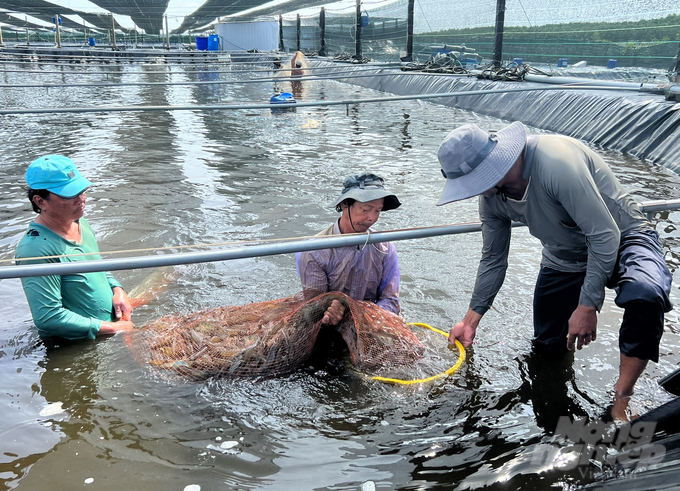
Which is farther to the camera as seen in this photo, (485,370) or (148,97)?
(148,97)

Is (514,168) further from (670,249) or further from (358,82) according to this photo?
(358,82)

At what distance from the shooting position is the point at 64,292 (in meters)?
3.26

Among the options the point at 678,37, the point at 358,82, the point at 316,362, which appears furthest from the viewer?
the point at 358,82

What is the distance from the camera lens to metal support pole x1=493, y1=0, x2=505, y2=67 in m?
13.8

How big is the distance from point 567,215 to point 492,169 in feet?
1.63

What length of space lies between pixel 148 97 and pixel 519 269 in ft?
52.4

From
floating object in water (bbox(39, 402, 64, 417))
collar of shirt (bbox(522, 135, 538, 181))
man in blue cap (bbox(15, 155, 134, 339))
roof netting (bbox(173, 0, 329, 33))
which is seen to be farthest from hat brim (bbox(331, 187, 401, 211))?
roof netting (bbox(173, 0, 329, 33))

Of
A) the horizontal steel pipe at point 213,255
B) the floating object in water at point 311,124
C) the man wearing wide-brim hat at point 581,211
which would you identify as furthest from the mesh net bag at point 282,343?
the floating object in water at point 311,124

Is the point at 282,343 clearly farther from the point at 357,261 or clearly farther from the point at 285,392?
the point at 357,261

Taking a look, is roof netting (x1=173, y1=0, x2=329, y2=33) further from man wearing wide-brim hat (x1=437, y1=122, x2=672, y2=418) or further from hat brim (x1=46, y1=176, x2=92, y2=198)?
man wearing wide-brim hat (x1=437, y1=122, x2=672, y2=418)

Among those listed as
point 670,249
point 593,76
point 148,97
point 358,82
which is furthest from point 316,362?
point 358,82

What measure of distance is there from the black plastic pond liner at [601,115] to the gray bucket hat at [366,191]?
5688 mm

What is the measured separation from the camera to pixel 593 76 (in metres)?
13.2

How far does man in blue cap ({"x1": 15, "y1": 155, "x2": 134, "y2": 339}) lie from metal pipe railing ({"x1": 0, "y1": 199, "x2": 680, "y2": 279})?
1.89ft
